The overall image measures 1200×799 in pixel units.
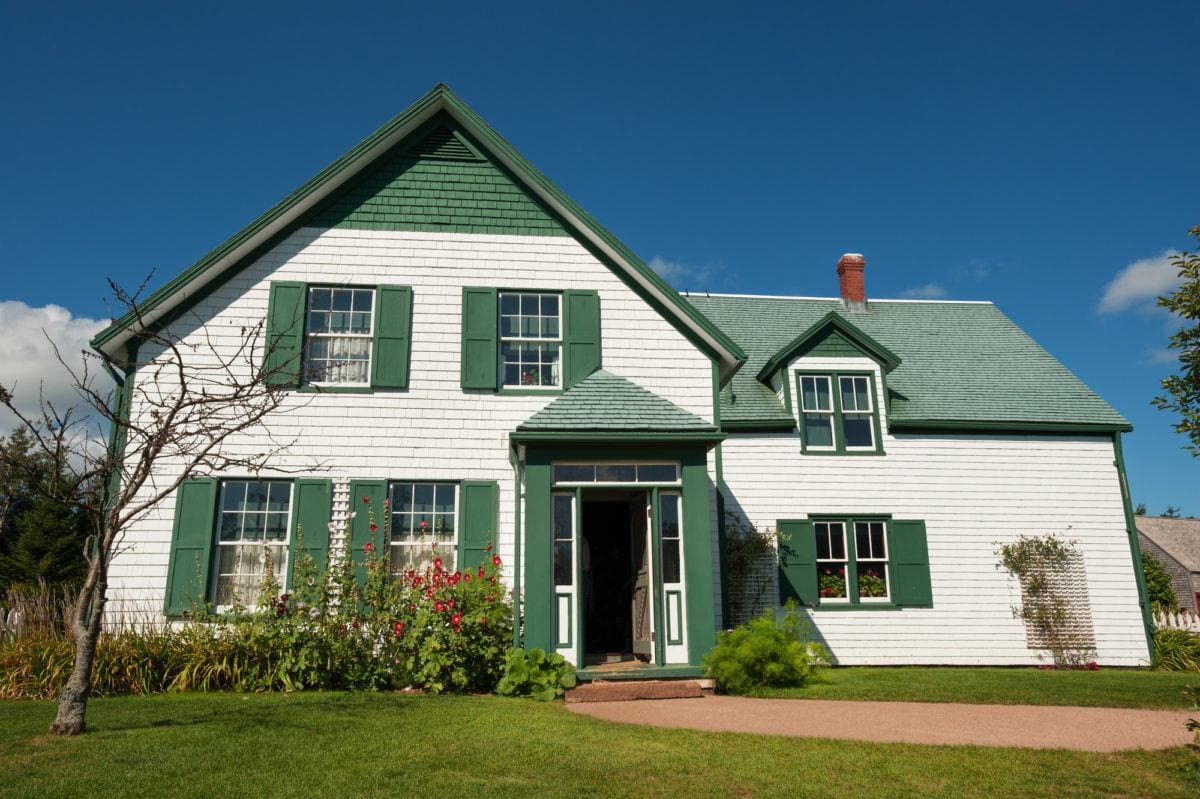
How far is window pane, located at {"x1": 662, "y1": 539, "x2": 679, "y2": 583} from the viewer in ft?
37.2

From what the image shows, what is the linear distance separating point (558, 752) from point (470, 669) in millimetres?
3957

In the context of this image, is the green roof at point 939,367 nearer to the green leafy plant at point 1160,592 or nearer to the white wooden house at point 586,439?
the white wooden house at point 586,439

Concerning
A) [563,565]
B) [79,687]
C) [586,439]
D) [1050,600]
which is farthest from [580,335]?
[1050,600]

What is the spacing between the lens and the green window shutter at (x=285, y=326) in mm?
12609

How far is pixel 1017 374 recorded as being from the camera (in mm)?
18047

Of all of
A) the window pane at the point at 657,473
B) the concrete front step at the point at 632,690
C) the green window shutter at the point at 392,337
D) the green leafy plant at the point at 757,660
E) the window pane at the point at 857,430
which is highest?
the green window shutter at the point at 392,337

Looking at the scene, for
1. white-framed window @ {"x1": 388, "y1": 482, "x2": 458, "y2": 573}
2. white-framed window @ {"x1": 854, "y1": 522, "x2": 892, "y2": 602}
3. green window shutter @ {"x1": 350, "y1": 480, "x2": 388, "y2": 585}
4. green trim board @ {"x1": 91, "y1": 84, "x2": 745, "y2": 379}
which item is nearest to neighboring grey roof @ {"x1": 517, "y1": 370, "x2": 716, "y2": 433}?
green trim board @ {"x1": 91, "y1": 84, "x2": 745, "y2": 379}

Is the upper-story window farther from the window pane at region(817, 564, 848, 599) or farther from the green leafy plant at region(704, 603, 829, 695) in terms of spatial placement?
the green leafy plant at region(704, 603, 829, 695)

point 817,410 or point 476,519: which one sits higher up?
point 817,410

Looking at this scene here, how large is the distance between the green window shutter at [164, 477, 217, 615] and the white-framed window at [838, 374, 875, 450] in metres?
11.4

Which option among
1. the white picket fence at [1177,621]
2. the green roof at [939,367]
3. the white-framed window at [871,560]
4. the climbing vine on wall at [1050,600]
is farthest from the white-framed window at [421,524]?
the white picket fence at [1177,621]

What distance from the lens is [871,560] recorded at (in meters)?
15.7

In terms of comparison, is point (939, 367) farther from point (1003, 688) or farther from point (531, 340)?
point (531, 340)

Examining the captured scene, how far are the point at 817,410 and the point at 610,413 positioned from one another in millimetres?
6238
